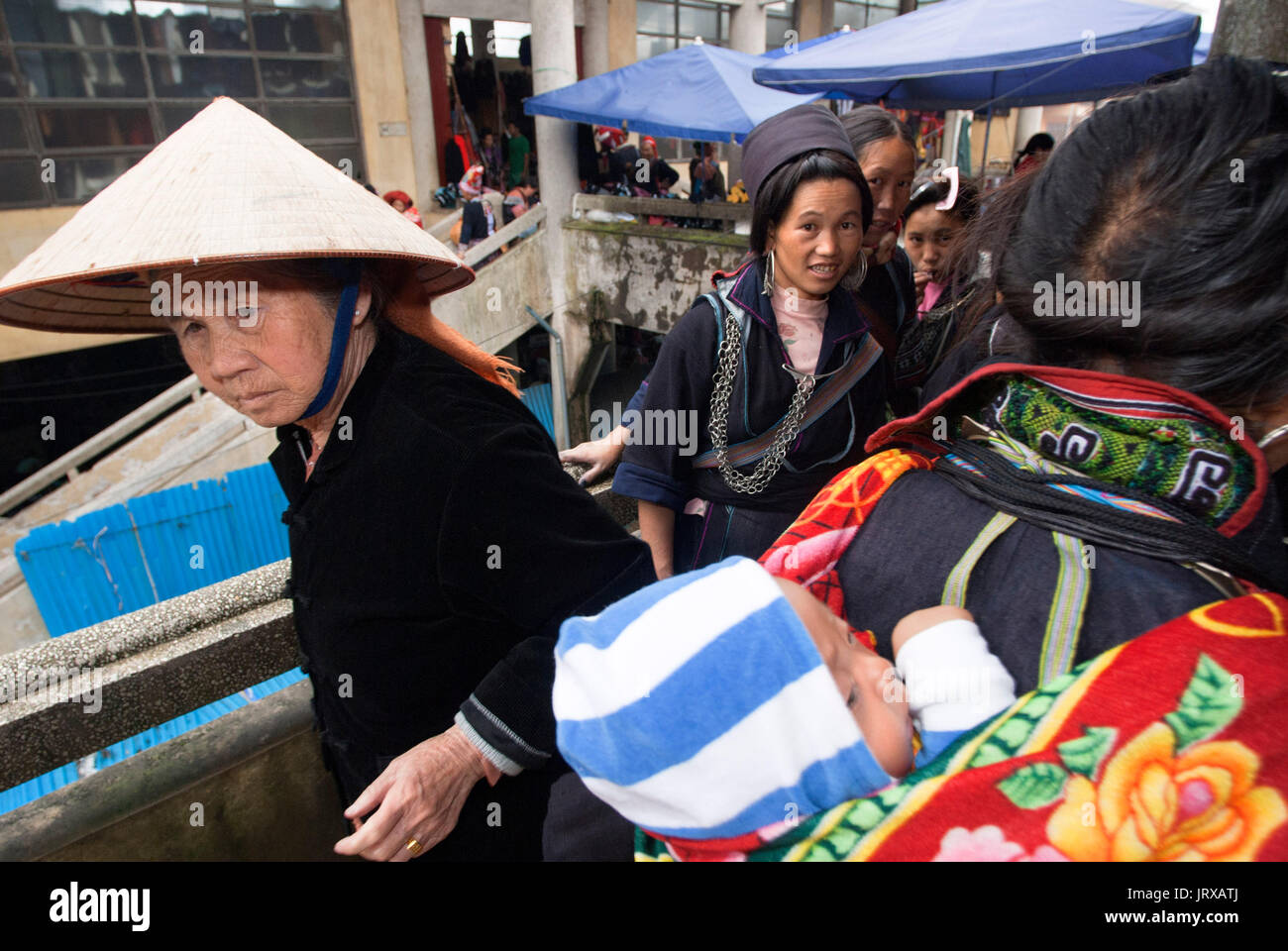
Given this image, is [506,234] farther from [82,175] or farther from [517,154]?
[82,175]

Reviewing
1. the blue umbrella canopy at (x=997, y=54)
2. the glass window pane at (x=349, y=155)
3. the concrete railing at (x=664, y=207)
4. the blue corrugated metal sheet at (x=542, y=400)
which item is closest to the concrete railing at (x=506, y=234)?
the concrete railing at (x=664, y=207)

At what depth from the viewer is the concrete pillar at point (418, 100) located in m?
12.8

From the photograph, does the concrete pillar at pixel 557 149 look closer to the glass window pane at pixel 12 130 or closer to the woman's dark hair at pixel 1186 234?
the glass window pane at pixel 12 130

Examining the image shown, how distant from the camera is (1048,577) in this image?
82 cm

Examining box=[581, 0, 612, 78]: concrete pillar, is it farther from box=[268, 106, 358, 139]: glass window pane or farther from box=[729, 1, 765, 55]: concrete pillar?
box=[268, 106, 358, 139]: glass window pane

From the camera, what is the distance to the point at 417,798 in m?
1.39

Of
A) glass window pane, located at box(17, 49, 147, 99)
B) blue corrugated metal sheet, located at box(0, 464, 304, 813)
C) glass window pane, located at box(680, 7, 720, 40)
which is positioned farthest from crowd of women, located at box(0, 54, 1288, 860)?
glass window pane, located at box(680, 7, 720, 40)

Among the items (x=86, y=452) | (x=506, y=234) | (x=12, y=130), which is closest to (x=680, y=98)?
(x=506, y=234)

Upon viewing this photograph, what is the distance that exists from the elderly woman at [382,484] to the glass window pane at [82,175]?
1182cm

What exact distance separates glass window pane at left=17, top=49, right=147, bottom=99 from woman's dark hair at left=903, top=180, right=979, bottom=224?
39.6ft

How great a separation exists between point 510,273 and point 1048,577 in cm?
1106

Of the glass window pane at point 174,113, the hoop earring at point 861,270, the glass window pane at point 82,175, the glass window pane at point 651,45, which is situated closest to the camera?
the hoop earring at point 861,270

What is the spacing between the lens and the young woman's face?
3295mm
